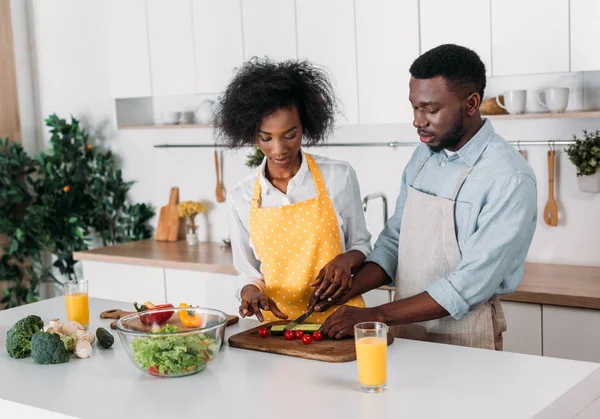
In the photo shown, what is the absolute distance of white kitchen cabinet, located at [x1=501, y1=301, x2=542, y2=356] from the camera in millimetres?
3133

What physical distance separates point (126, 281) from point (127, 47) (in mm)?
1250

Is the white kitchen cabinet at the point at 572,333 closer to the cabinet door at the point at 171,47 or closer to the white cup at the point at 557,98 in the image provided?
the white cup at the point at 557,98

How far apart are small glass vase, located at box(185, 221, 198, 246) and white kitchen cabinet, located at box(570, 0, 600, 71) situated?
224 centimetres

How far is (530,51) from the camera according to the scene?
3246mm

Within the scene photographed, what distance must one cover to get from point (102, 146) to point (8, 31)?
90cm

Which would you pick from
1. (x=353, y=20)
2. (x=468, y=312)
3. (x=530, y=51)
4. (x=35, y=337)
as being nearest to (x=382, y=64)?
(x=353, y=20)

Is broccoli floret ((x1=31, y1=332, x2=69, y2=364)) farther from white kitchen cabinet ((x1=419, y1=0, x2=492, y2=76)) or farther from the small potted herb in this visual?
the small potted herb

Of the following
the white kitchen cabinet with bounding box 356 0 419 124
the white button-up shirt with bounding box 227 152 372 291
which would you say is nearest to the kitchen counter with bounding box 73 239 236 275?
the white kitchen cabinet with bounding box 356 0 419 124

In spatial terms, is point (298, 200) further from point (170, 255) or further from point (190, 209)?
point (190, 209)

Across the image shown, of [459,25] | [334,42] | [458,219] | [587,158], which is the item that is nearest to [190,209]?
[334,42]

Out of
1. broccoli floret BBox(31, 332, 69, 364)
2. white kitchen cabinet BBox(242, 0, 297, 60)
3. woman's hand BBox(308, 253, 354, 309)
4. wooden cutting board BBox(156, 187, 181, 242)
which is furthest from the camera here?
wooden cutting board BBox(156, 187, 181, 242)

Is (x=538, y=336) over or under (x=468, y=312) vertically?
under

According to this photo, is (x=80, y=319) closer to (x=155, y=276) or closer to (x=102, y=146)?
(x=155, y=276)

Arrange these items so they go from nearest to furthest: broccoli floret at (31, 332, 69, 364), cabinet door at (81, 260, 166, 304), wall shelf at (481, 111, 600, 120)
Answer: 1. broccoli floret at (31, 332, 69, 364)
2. wall shelf at (481, 111, 600, 120)
3. cabinet door at (81, 260, 166, 304)
